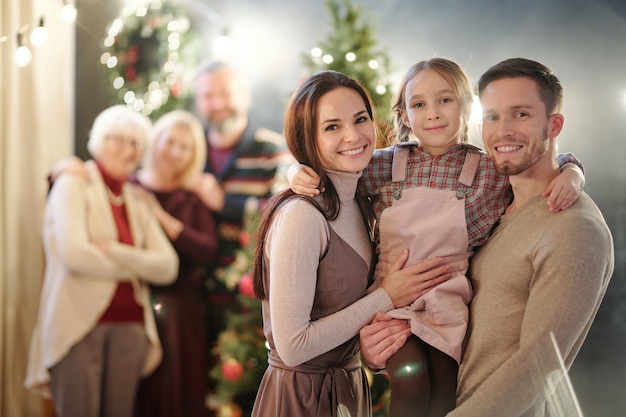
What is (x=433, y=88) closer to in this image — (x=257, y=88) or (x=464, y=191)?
(x=464, y=191)

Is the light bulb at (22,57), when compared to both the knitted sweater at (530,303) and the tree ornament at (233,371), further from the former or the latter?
the knitted sweater at (530,303)

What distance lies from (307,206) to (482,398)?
577 millimetres

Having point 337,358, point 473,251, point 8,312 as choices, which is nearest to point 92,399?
point 8,312

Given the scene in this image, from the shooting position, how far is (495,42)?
278cm

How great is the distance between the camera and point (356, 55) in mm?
2891

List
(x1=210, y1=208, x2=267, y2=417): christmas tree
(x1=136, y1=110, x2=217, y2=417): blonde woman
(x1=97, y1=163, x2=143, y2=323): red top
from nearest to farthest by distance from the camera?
(x1=210, y1=208, x2=267, y2=417): christmas tree → (x1=97, y1=163, x2=143, y2=323): red top → (x1=136, y1=110, x2=217, y2=417): blonde woman

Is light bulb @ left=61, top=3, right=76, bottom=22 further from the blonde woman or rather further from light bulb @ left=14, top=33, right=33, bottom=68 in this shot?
the blonde woman

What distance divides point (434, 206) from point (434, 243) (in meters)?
0.09

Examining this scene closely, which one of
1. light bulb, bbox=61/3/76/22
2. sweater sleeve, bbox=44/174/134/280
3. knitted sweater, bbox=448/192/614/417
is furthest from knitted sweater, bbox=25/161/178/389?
knitted sweater, bbox=448/192/614/417

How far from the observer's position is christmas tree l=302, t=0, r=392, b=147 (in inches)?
112

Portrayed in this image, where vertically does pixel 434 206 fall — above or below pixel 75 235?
above

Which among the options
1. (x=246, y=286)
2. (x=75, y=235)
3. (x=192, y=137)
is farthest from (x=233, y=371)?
(x=192, y=137)

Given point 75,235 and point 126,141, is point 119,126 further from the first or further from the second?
point 75,235

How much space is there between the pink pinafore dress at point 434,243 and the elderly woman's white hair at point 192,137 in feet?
5.62
